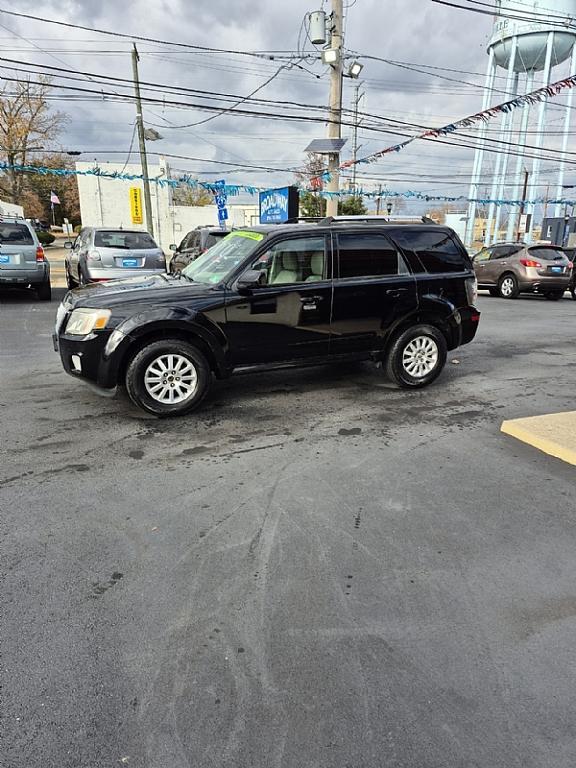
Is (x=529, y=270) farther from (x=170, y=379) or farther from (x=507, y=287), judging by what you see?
(x=170, y=379)

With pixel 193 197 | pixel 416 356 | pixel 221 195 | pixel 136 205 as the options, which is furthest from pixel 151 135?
pixel 193 197

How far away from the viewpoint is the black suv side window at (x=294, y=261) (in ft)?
17.7

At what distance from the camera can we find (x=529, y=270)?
15711 mm

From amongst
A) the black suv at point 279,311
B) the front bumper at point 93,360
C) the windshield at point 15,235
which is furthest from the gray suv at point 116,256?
the front bumper at point 93,360

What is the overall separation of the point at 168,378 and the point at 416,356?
291 cm

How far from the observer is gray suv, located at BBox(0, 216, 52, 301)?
39.3 feet

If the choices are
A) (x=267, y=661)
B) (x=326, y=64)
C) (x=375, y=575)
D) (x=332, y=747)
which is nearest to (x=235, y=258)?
(x=375, y=575)

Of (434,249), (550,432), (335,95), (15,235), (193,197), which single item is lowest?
(550,432)

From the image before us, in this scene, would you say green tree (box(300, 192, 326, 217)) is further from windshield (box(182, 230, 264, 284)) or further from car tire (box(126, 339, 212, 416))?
car tire (box(126, 339, 212, 416))

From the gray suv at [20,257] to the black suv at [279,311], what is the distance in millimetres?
7593

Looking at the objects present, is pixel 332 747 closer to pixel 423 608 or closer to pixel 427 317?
pixel 423 608

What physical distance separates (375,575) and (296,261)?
11.8 feet

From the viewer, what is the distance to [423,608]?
257 cm

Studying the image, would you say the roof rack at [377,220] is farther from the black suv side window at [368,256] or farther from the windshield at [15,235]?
the windshield at [15,235]
